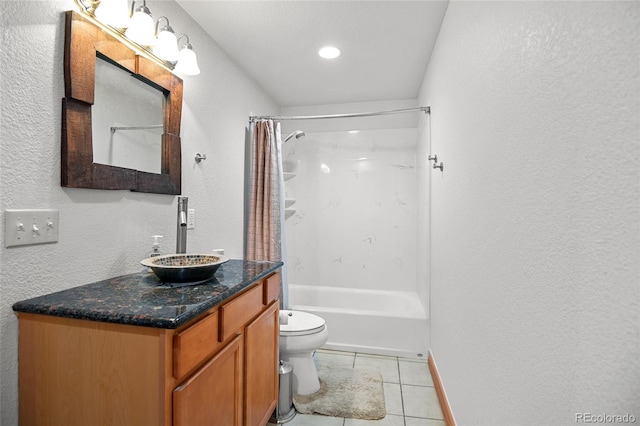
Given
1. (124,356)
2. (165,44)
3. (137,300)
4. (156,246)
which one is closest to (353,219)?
(156,246)

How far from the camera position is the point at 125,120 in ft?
4.78

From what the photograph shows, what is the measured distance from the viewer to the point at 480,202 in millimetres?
1253

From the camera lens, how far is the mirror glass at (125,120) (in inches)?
51.7

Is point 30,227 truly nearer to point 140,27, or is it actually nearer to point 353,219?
point 140,27

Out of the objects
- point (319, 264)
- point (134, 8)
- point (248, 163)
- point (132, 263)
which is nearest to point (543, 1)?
point (134, 8)

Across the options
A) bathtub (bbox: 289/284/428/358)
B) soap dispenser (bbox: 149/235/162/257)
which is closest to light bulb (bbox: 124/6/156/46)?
soap dispenser (bbox: 149/235/162/257)

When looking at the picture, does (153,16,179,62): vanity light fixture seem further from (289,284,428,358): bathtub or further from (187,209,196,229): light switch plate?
(289,284,428,358): bathtub

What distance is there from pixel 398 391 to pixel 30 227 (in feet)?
7.20

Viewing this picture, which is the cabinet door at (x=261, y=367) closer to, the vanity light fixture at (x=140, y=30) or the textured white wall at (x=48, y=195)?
the textured white wall at (x=48, y=195)

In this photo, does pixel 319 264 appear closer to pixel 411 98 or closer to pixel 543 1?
pixel 411 98

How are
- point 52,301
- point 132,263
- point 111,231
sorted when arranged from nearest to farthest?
point 52,301 → point 111,231 → point 132,263

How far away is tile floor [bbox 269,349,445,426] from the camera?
1.84m

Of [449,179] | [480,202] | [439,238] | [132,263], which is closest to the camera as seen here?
[480,202]

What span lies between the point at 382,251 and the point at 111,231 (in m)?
2.60
